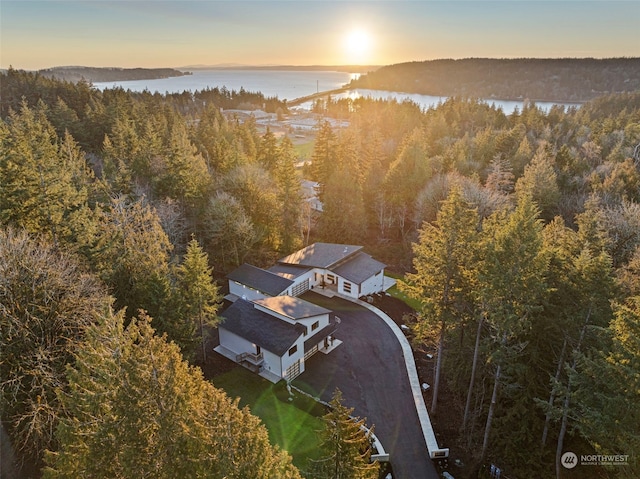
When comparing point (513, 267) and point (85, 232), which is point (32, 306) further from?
point (513, 267)

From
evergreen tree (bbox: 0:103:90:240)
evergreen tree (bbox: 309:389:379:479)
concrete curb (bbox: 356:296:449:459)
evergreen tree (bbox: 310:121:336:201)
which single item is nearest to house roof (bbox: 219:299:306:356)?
concrete curb (bbox: 356:296:449:459)

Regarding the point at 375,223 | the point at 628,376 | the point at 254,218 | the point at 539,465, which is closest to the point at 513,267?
the point at 628,376

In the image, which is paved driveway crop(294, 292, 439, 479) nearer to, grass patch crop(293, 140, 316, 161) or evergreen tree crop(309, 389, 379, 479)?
evergreen tree crop(309, 389, 379, 479)

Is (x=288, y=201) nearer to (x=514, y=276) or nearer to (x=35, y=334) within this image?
(x=514, y=276)

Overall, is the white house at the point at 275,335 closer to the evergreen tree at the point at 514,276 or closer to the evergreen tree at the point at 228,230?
the evergreen tree at the point at 228,230

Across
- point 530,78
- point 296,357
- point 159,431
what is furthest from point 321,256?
point 530,78
